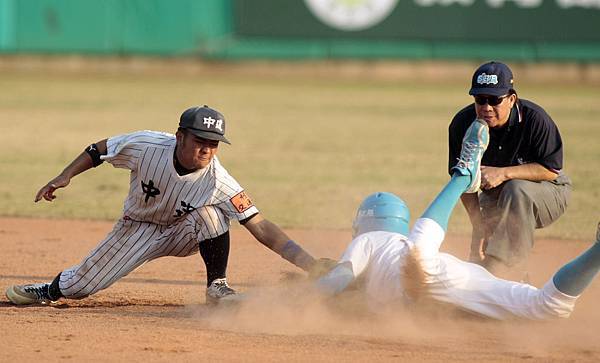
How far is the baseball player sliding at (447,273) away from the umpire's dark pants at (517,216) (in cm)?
58

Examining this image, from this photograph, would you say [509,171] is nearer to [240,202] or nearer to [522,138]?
[522,138]

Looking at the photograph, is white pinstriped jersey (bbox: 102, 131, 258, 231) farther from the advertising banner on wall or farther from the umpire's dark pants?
the advertising banner on wall

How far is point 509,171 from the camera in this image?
576cm

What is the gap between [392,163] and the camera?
42.1ft

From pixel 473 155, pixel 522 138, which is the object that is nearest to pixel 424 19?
pixel 522 138

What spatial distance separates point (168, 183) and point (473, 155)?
1632 mm

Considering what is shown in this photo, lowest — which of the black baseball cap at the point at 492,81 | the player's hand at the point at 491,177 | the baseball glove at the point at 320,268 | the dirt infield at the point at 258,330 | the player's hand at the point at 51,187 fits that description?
the dirt infield at the point at 258,330

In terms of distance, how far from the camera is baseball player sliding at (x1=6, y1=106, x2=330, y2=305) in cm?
558

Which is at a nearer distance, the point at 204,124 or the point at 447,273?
the point at 447,273

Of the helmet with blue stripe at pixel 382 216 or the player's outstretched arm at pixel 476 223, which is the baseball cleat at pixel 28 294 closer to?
the helmet with blue stripe at pixel 382 216

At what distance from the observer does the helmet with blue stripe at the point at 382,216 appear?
5.68 meters

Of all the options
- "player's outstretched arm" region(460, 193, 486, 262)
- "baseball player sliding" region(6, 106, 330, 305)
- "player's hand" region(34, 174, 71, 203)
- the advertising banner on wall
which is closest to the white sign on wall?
the advertising banner on wall

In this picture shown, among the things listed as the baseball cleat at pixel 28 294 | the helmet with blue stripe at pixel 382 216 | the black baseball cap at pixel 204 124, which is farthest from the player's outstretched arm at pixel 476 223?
the baseball cleat at pixel 28 294

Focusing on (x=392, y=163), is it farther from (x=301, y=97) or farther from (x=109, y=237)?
(x=301, y=97)
